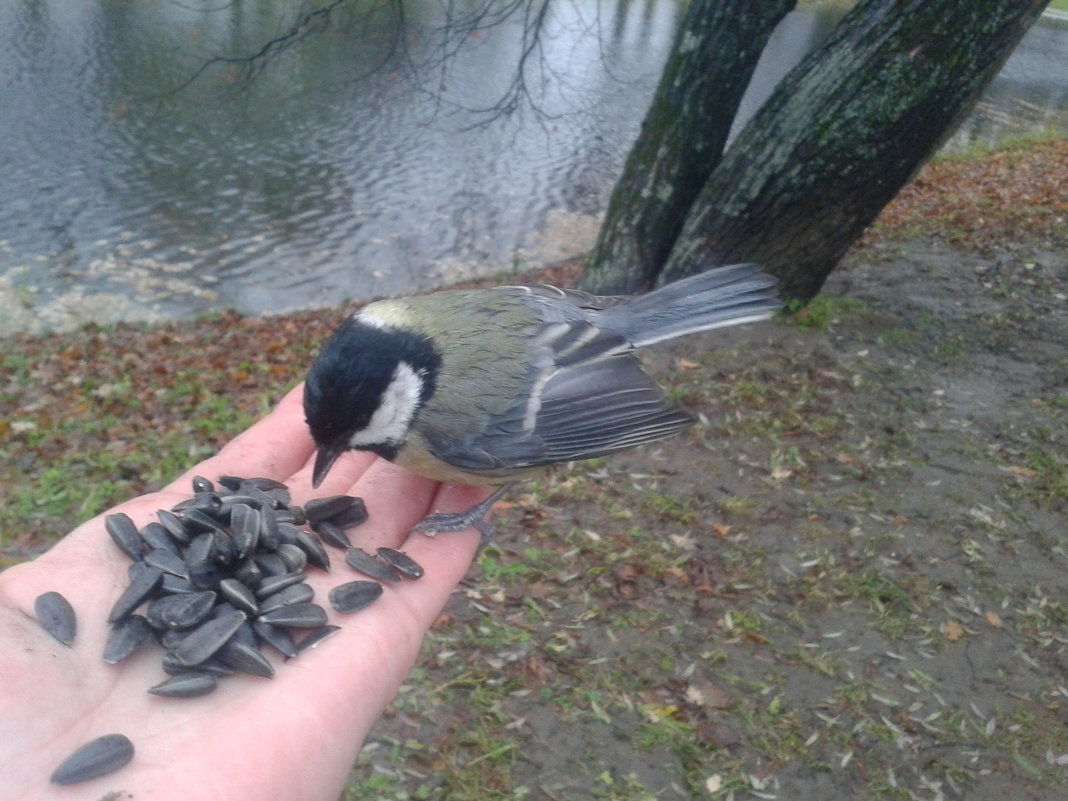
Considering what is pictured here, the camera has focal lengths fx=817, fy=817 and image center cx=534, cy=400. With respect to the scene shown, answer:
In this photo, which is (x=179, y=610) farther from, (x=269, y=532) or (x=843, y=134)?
(x=843, y=134)

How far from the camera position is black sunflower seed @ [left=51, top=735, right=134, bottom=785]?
147 centimetres

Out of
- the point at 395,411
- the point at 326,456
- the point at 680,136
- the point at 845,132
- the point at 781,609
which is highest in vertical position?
the point at 845,132

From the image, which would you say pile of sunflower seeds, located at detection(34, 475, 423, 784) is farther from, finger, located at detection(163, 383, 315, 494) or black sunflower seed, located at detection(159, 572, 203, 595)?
finger, located at detection(163, 383, 315, 494)

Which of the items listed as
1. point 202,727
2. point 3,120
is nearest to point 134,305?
point 3,120

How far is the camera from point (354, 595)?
6.61 ft

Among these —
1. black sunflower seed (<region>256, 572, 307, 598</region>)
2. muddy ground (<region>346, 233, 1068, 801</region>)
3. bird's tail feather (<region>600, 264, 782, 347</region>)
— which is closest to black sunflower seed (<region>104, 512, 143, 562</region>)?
black sunflower seed (<region>256, 572, 307, 598</region>)

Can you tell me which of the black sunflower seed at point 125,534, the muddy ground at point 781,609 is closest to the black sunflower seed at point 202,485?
the black sunflower seed at point 125,534

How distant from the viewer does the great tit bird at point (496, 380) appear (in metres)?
2.08

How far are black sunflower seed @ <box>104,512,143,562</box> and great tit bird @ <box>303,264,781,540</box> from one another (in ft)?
1.50

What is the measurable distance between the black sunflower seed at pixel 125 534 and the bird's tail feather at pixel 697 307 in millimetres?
1475

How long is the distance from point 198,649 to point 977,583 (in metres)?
2.89

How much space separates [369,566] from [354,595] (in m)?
0.14

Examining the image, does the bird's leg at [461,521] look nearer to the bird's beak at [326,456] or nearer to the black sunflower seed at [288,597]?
the bird's beak at [326,456]

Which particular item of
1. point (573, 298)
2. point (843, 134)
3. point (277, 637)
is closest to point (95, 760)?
point (277, 637)
